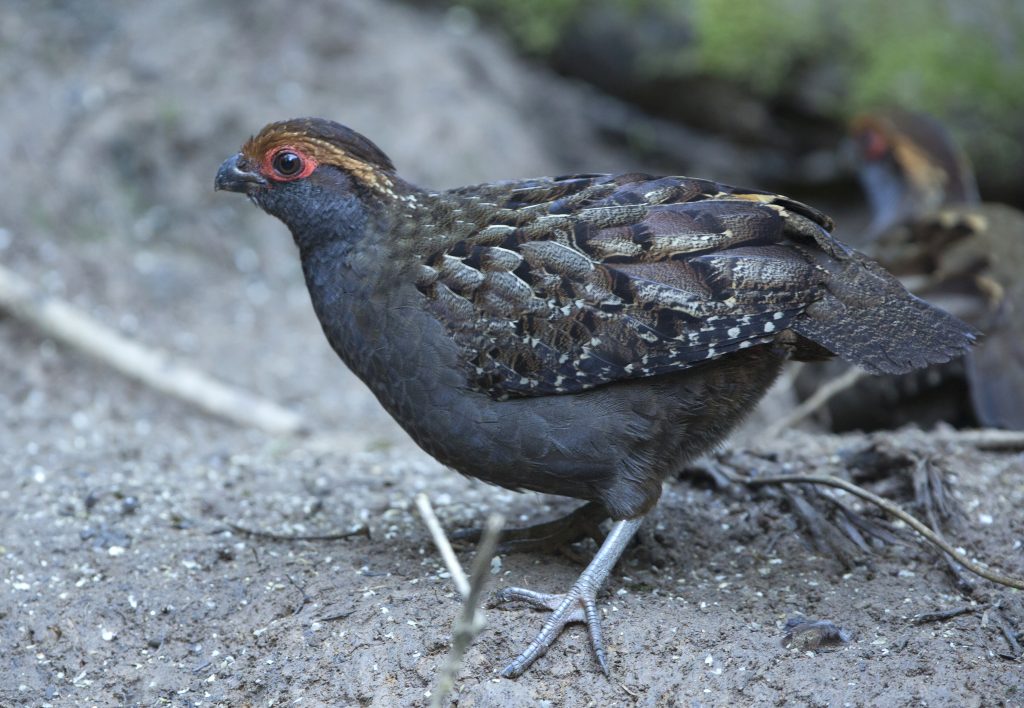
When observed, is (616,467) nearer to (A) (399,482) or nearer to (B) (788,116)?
(A) (399,482)

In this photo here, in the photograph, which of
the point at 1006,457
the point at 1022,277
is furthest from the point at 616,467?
the point at 1022,277

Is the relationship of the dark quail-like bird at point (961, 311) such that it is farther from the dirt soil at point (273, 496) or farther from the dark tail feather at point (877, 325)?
the dark tail feather at point (877, 325)

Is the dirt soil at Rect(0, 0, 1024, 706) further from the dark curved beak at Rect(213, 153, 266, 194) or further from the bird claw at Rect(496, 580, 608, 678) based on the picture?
the dark curved beak at Rect(213, 153, 266, 194)

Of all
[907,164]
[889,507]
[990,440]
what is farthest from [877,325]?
[907,164]

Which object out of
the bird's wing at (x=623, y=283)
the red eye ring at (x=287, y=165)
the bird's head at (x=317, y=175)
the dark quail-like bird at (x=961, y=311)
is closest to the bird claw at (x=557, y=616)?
the bird's wing at (x=623, y=283)

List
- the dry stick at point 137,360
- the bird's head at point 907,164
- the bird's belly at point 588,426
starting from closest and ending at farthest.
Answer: the bird's belly at point 588,426
the dry stick at point 137,360
the bird's head at point 907,164

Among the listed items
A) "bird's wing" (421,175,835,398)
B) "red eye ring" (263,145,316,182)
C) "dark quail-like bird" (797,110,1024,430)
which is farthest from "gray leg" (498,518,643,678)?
"dark quail-like bird" (797,110,1024,430)
